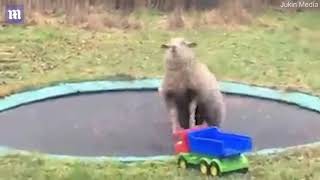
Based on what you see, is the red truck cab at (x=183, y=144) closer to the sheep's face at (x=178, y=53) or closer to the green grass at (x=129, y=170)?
the green grass at (x=129, y=170)

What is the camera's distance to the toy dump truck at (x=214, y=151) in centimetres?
535

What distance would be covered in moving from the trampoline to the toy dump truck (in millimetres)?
401

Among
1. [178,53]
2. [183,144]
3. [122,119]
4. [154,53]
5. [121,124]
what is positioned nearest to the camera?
[183,144]

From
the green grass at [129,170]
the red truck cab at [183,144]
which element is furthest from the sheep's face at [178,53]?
the green grass at [129,170]

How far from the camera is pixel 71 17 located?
10328 millimetres

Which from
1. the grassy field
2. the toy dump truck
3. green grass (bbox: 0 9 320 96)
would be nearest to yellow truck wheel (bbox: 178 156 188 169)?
the toy dump truck

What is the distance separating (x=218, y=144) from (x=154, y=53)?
3837 millimetres

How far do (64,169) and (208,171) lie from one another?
0.86 m

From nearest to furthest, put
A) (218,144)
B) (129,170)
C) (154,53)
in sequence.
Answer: (218,144), (129,170), (154,53)

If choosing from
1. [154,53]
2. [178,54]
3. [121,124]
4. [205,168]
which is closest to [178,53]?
[178,54]

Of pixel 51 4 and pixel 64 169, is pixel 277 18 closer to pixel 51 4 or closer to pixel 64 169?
pixel 51 4

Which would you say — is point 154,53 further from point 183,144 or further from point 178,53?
point 183,144

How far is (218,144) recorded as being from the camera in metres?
5.33

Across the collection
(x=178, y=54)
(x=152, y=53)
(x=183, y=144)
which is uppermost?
(x=178, y=54)
